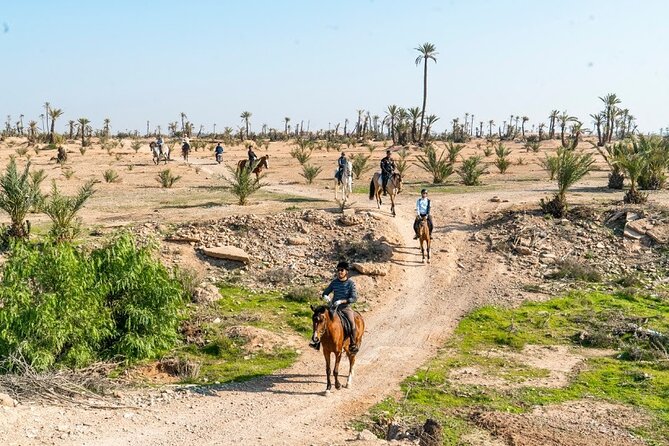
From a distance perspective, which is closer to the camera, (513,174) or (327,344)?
(327,344)

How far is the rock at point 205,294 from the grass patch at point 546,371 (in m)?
5.65

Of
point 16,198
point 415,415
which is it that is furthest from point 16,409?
point 16,198

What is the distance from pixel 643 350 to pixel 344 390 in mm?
6039

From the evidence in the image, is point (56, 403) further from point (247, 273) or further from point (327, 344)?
point (247, 273)

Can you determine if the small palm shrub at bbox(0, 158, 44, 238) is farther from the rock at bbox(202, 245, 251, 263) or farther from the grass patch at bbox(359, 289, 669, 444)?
the grass patch at bbox(359, 289, 669, 444)

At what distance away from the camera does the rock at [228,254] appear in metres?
17.9

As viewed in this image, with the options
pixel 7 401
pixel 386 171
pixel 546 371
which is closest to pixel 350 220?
pixel 386 171

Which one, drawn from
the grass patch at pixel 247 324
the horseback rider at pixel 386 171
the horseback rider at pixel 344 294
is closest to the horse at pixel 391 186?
the horseback rider at pixel 386 171

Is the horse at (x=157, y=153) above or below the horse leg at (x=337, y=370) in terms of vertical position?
above

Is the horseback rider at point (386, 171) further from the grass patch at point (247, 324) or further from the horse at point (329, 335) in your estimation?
the horse at point (329, 335)

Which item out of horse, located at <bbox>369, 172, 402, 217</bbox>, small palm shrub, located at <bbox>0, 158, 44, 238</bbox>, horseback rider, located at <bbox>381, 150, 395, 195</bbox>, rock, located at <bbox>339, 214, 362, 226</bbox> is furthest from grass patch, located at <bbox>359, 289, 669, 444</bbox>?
small palm shrub, located at <bbox>0, 158, 44, 238</bbox>

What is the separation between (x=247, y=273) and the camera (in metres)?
17.6

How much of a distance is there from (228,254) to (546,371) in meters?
9.20

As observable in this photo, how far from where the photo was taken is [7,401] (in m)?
9.06
